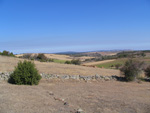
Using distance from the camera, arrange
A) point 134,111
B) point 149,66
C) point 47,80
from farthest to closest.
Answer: point 149,66 < point 47,80 < point 134,111

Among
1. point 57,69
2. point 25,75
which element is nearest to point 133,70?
point 57,69

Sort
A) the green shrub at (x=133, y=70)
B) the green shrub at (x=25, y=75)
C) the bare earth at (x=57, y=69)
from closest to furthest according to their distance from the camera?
the green shrub at (x=25, y=75)
the green shrub at (x=133, y=70)
the bare earth at (x=57, y=69)

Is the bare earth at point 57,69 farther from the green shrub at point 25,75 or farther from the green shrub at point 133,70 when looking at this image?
the green shrub at point 25,75

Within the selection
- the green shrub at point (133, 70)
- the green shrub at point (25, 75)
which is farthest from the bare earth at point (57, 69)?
the green shrub at point (25, 75)

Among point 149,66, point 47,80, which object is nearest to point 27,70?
point 47,80

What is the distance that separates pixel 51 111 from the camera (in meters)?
6.39

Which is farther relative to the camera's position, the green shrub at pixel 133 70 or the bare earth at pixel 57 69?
the bare earth at pixel 57 69

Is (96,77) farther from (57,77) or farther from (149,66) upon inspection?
(149,66)

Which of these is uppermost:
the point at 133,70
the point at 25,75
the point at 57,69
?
the point at 25,75

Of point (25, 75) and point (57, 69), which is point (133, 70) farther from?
point (25, 75)

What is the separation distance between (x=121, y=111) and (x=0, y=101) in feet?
19.0

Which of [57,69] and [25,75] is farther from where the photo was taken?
[57,69]

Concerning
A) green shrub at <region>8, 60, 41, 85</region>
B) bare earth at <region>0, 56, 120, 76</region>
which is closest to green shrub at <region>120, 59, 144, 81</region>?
bare earth at <region>0, 56, 120, 76</region>

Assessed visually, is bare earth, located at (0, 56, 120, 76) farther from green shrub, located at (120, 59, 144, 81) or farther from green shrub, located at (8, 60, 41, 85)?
green shrub, located at (8, 60, 41, 85)
